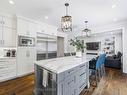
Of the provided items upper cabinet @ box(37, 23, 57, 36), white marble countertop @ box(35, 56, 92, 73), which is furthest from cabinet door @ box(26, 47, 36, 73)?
white marble countertop @ box(35, 56, 92, 73)

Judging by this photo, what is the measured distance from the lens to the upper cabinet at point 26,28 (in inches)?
148

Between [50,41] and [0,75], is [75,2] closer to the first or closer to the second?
[50,41]

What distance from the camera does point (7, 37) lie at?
3520 millimetres

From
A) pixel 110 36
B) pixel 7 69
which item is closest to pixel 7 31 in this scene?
pixel 7 69

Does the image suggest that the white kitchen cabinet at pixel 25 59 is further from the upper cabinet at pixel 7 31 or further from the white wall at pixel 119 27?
the white wall at pixel 119 27

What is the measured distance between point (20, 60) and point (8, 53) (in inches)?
21.3

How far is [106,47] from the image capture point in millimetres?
6910

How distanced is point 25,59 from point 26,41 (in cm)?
82

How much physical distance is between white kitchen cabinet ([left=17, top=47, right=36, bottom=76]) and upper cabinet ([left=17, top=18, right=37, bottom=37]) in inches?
27.2

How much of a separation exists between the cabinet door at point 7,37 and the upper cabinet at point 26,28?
33 cm

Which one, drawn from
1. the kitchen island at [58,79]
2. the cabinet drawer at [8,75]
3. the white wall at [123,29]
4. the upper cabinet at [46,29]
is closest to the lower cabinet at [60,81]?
the kitchen island at [58,79]

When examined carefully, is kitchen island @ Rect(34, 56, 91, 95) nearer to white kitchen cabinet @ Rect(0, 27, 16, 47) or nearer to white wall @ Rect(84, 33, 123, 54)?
white kitchen cabinet @ Rect(0, 27, 16, 47)

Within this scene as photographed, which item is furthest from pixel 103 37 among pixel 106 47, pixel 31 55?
pixel 31 55

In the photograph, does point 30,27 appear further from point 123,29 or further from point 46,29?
point 123,29
